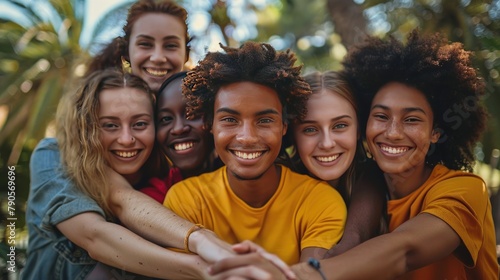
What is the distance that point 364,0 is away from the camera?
9.65 meters

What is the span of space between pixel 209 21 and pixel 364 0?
10.8 ft

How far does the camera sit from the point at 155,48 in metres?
5.16

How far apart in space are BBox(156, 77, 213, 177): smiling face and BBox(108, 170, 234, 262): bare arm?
0.48 meters

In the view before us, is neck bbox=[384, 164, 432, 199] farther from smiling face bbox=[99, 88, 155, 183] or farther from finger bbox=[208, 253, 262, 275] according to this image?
smiling face bbox=[99, 88, 155, 183]

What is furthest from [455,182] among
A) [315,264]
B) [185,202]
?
[185,202]

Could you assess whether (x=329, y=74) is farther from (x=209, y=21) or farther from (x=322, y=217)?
(x=209, y=21)

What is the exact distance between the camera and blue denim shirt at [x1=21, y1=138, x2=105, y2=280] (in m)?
3.98

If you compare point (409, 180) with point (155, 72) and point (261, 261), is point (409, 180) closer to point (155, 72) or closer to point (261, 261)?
point (261, 261)

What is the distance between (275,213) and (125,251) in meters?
1.05

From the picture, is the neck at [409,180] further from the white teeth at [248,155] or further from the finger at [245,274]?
the finger at [245,274]

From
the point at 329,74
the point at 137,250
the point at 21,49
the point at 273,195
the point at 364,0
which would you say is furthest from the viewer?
the point at 21,49

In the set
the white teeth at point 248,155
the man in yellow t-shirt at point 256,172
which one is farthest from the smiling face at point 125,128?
the white teeth at point 248,155

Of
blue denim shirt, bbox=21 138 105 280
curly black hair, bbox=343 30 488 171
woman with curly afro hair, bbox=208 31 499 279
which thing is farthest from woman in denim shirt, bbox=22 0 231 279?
curly black hair, bbox=343 30 488 171

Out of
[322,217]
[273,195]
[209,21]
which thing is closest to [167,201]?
[273,195]
